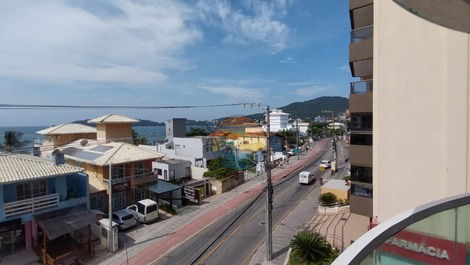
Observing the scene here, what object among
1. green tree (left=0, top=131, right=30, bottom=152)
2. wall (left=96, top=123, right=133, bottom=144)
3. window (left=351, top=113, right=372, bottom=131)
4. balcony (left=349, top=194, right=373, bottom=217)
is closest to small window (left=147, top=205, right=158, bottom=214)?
wall (left=96, top=123, right=133, bottom=144)

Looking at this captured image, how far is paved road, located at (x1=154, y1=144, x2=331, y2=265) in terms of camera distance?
15969mm

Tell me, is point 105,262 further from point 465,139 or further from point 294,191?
point 294,191

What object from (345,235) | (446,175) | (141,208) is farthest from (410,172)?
(141,208)

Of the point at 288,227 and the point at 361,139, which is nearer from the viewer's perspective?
the point at 361,139

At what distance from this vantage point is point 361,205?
14.2m

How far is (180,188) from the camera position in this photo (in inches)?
1017

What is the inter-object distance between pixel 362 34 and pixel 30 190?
2051 centimetres

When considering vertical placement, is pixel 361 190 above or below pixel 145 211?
above

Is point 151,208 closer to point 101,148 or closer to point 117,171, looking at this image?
point 117,171

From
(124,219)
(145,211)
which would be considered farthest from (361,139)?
(124,219)

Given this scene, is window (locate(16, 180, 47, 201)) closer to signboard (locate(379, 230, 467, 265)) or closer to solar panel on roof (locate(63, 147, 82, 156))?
solar panel on roof (locate(63, 147, 82, 156))

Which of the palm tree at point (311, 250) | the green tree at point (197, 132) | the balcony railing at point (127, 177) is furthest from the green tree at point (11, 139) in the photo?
the palm tree at point (311, 250)

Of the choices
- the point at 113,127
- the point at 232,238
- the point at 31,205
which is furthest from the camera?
the point at 113,127

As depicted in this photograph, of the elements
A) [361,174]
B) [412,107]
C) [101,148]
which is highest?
[412,107]
